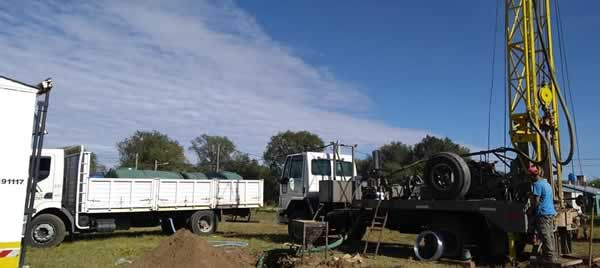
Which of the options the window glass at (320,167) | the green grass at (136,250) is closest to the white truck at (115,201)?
the green grass at (136,250)

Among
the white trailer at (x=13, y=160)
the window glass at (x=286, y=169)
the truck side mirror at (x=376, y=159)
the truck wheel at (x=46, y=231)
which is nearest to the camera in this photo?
the white trailer at (x=13, y=160)

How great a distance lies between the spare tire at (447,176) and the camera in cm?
1023

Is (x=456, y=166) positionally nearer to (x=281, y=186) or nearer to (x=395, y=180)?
(x=395, y=180)

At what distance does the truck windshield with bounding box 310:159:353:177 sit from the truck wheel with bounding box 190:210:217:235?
13.1 ft

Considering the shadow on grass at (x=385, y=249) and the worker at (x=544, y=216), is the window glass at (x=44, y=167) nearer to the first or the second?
the shadow on grass at (x=385, y=249)

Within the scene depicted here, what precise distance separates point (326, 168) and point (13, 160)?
9.82 metres

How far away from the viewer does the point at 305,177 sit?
1454cm

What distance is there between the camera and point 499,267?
30.7 ft

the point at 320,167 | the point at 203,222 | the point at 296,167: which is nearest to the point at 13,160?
the point at 296,167

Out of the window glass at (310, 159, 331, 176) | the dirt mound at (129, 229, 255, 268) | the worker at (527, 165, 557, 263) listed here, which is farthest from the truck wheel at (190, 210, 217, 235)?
the worker at (527, 165, 557, 263)

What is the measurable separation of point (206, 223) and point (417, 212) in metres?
7.61

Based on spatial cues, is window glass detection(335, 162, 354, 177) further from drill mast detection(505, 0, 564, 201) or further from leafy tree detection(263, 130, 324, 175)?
leafy tree detection(263, 130, 324, 175)

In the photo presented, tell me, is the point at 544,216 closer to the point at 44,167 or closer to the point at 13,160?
the point at 13,160

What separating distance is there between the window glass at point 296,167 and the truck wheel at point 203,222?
3.21 meters
